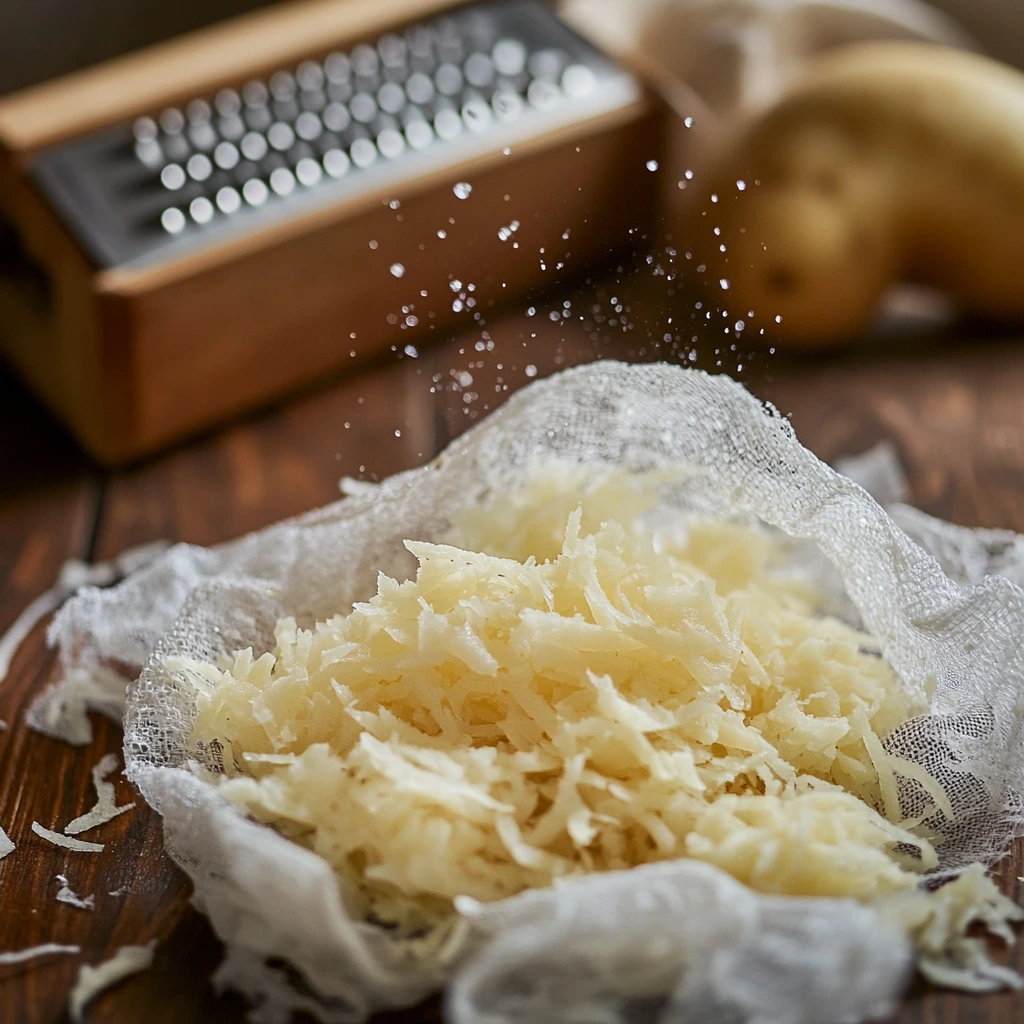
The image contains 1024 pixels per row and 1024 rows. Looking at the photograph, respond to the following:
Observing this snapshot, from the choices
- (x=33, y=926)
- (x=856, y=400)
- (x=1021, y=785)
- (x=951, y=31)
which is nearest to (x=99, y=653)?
(x=33, y=926)

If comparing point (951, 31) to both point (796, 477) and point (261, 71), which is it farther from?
point (796, 477)

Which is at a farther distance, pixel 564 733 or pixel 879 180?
pixel 879 180

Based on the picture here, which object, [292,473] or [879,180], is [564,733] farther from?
[879,180]

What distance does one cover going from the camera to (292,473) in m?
0.96

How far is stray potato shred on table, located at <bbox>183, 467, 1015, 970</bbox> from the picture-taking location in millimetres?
528

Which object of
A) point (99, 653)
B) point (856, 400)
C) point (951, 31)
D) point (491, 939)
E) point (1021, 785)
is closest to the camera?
point (491, 939)

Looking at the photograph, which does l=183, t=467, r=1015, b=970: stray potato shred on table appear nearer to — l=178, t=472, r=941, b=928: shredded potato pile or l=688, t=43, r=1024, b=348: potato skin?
l=178, t=472, r=941, b=928: shredded potato pile

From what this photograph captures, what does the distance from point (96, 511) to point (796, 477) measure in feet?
1.60

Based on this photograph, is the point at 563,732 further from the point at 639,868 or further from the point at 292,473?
the point at 292,473

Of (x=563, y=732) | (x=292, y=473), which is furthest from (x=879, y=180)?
(x=563, y=732)

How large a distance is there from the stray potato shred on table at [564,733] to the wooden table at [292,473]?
0.22ft

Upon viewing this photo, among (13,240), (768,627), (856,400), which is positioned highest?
(13,240)

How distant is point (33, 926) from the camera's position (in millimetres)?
581

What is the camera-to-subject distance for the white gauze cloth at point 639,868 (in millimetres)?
478
